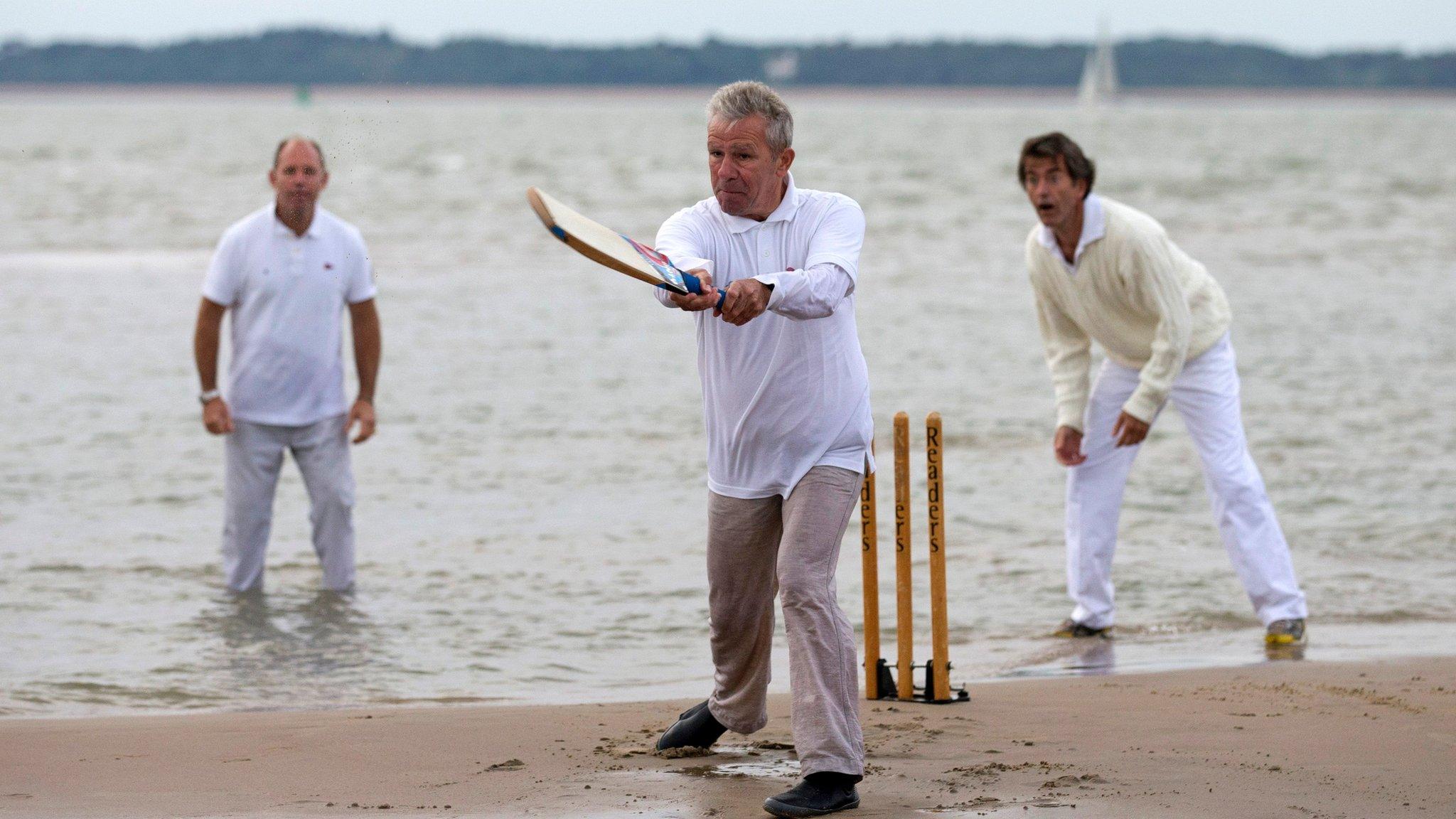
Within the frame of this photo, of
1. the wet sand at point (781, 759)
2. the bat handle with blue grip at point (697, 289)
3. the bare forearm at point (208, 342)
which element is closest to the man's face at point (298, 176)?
the bare forearm at point (208, 342)

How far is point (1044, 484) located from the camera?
11.4m

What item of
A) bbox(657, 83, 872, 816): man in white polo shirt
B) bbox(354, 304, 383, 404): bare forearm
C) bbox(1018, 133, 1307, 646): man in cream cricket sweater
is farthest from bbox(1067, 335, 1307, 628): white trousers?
bbox(354, 304, 383, 404): bare forearm

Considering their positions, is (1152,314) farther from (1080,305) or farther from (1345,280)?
(1345,280)

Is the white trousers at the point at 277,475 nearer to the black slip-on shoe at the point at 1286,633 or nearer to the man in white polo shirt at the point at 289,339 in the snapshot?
the man in white polo shirt at the point at 289,339

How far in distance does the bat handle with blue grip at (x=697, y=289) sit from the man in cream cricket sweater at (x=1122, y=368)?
2739 millimetres

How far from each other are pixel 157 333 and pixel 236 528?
39.0 feet

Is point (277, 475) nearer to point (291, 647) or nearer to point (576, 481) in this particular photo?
point (291, 647)

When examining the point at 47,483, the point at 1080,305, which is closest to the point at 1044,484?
the point at 1080,305

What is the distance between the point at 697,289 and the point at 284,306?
397cm

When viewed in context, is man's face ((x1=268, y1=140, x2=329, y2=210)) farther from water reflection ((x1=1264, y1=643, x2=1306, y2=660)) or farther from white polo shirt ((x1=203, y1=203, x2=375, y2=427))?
water reflection ((x1=1264, y1=643, x2=1306, y2=660))

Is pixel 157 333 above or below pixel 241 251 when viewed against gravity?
below

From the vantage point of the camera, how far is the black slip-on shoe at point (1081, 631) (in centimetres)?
745

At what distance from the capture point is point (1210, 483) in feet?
23.2

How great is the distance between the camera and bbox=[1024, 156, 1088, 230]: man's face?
21.4ft
